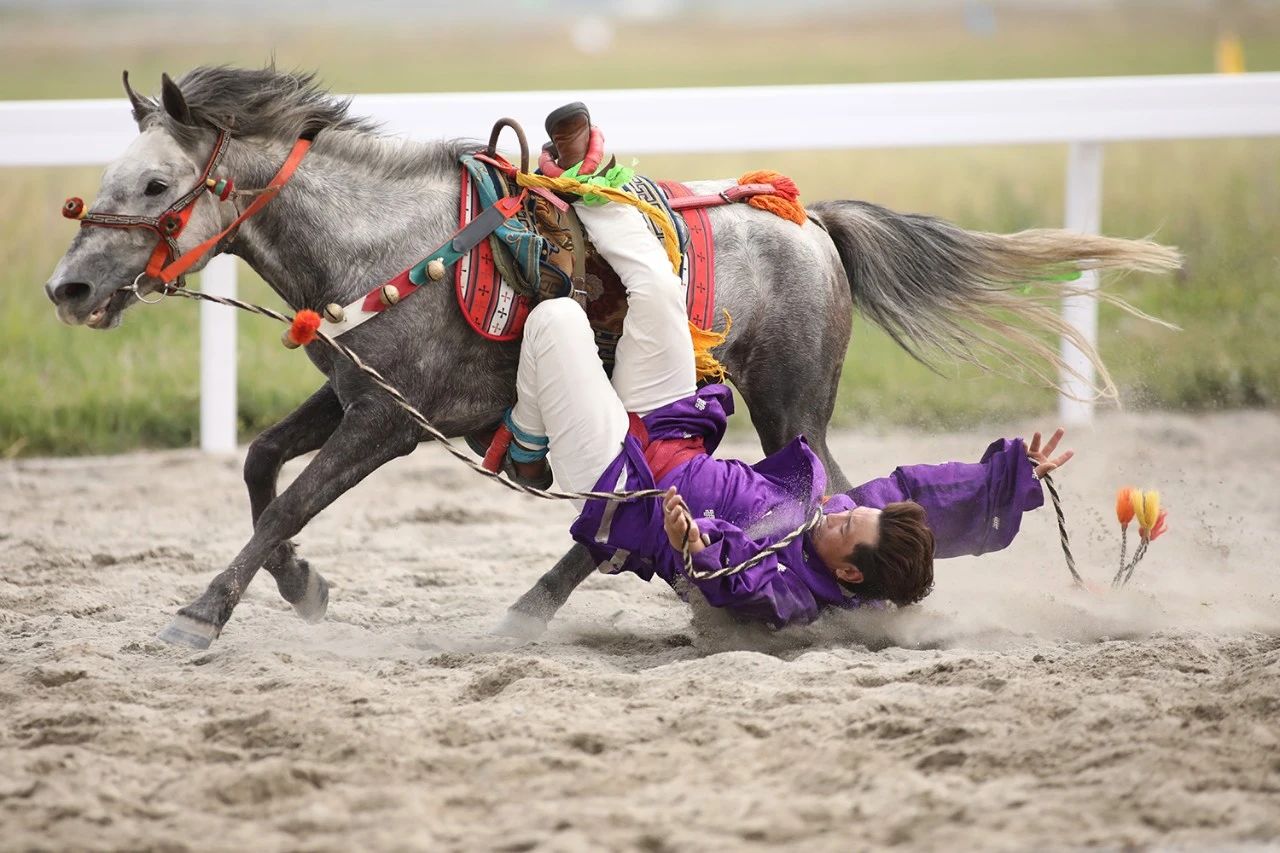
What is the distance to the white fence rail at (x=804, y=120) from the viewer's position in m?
6.13

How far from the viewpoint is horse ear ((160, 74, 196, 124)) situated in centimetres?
356

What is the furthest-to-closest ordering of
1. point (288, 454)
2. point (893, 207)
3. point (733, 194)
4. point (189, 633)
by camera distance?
point (893, 207) < point (733, 194) < point (288, 454) < point (189, 633)

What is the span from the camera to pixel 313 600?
4.32 meters

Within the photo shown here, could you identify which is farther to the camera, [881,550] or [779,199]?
[779,199]

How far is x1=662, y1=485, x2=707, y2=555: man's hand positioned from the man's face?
1.19ft

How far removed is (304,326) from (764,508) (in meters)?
1.32

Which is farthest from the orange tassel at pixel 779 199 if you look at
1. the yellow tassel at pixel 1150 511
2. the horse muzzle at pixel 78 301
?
the horse muzzle at pixel 78 301

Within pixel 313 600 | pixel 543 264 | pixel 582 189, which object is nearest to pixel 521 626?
pixel 313 600

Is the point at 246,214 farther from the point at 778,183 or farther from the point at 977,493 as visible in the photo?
the point at 977,493

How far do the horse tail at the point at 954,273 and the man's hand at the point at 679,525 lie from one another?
118 centimetres

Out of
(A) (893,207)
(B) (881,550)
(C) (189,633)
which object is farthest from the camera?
(A) (893,207)

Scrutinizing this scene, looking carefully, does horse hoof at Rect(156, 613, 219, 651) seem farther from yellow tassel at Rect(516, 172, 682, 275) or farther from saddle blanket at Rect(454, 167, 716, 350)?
yellow tassel at Rect(516, 172, 682, 275)

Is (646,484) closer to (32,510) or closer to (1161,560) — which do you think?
(1161,560)

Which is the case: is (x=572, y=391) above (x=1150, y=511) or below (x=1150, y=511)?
above
